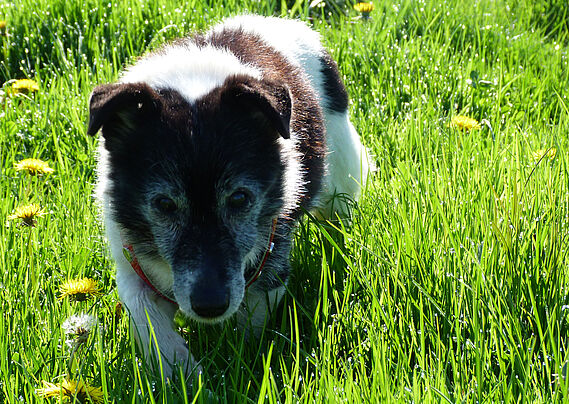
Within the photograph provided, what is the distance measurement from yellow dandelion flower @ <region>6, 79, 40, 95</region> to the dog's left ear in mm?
2314

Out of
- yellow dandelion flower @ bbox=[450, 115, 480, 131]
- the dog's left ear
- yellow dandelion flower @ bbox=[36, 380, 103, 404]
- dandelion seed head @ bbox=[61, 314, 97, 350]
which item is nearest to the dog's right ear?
the dog's left ear

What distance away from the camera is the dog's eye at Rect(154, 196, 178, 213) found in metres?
3.04

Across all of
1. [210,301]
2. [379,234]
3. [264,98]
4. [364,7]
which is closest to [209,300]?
[210,301]

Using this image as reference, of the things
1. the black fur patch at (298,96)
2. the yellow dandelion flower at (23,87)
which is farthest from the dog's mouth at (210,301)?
the yellow dandelion flower at (23,87)

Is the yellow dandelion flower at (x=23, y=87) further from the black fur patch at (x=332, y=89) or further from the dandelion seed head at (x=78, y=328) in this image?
the dandelion seed head at (x=78, y=328)

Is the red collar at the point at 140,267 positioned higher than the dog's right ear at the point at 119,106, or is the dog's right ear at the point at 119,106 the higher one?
the dog's right ear at the point at 119,106

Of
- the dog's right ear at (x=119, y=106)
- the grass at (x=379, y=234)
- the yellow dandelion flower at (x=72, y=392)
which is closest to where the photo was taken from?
the yellow dandelion flower at (x=72, y=392)

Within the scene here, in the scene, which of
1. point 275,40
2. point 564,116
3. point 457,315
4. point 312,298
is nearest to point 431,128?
point 564,116

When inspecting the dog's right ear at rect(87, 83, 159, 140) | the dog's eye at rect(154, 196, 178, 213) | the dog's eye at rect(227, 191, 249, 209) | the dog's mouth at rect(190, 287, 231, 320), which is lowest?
the dog's mouth at rect(190, 287, 231, 320)

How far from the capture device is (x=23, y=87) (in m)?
5.00

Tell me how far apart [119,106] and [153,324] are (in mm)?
958

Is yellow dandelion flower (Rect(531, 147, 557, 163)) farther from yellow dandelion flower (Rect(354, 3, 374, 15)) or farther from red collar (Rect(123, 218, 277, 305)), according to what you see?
yellow dandelion flower (Rect(354, 3, 374, 15))

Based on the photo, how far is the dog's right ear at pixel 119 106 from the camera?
2930 millimetres

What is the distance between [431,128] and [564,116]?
0.87 metres
